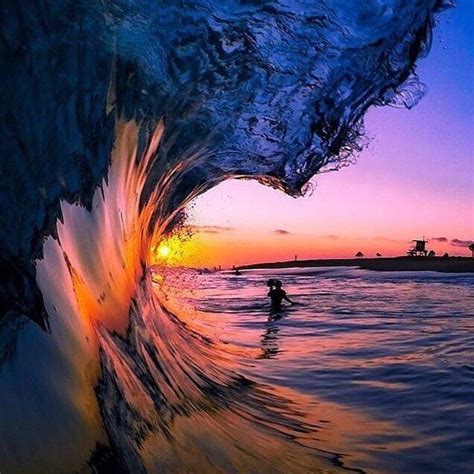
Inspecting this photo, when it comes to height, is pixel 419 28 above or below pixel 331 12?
above

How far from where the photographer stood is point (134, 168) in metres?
4.05

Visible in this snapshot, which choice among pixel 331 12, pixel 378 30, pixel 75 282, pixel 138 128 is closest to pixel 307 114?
pixel 378 30

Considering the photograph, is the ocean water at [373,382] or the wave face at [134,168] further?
the ocean water at [373,382]

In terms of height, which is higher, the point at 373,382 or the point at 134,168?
the point at 134,168

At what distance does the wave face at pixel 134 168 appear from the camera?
1.64 m

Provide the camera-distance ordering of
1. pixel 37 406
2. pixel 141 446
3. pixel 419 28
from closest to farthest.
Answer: pixel 37 406
pixel 141 446
pixel 419 28

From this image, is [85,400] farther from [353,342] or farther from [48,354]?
[353,342]

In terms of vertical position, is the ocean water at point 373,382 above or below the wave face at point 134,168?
below

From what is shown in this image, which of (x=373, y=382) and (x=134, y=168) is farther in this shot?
(x=373, y=382)

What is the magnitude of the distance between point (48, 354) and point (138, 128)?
8.24ft

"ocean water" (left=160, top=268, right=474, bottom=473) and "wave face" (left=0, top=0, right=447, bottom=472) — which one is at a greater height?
"wave face" (left=0, top=0, right=447, bottom=472)

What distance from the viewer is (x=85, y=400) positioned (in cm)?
161

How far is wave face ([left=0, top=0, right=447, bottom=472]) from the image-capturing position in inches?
64.6

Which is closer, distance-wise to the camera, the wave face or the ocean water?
the wave face
